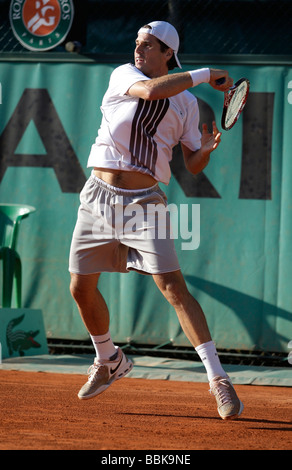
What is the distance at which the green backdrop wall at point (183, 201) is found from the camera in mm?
6109

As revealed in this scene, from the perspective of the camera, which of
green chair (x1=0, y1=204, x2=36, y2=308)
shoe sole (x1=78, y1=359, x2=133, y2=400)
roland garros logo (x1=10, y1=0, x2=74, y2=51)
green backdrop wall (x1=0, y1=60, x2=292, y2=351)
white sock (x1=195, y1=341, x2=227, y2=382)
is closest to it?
white sock (x1=195, y1=341, x2=227, y2=382)

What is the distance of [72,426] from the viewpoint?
361cm

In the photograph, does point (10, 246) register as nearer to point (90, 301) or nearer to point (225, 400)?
point (90, 301)

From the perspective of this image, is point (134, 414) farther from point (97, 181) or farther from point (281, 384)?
point (281, 384)

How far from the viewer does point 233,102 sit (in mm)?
4078

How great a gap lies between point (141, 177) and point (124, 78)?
0.48m

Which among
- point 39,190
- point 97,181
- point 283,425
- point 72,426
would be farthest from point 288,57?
point 72,426

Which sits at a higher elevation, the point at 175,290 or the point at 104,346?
the point at 175,290

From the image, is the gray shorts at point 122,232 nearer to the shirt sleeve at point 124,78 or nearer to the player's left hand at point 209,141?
the player's left hand at point 209,141

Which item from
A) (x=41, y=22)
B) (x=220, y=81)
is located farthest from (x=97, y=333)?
(x=41, y=22)

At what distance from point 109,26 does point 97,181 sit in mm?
4868

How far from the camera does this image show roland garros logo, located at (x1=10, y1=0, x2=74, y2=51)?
6648mm

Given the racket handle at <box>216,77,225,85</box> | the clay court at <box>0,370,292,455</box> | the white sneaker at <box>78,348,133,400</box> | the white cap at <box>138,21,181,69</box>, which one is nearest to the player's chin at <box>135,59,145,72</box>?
the white cap at <box>138,21,181,69</box>

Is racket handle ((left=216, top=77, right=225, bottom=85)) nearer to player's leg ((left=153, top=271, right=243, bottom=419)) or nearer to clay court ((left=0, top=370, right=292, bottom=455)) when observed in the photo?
player's leg ((left=153, top=271, right=243, bottom=419))
